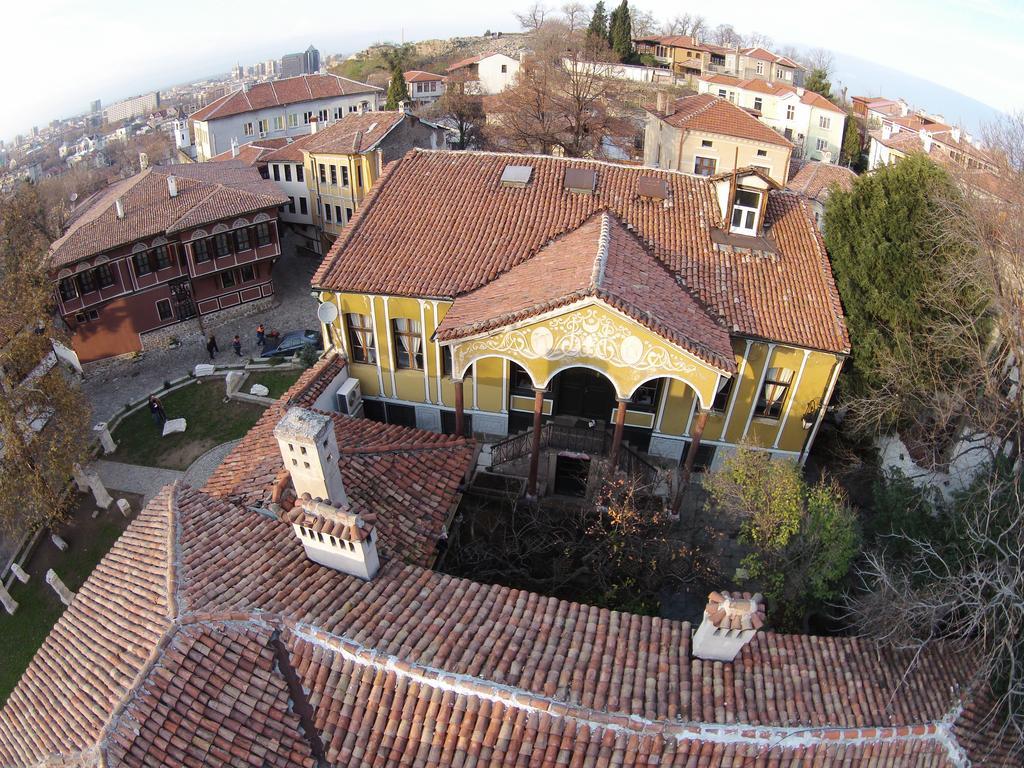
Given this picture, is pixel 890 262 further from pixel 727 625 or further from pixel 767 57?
pixel 767 57

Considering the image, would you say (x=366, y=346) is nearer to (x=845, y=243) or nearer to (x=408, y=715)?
(x=408, y=715)

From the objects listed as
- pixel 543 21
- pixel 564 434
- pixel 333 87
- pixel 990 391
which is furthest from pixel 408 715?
pixel 543 21

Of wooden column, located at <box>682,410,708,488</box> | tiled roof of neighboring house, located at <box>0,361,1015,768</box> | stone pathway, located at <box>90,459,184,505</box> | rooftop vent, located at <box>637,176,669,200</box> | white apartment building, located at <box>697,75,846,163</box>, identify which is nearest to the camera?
tiled roof of neighboring house, located at <box>0,361,1015,768</box>

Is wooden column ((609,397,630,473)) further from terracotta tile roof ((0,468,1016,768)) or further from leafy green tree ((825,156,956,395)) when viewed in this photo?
leafy green tree ((825,156,956,395))

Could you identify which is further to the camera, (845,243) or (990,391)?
(845,243)

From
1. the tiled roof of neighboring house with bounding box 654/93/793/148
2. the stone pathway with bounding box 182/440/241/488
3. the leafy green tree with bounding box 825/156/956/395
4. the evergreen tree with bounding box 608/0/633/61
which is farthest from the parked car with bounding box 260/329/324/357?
the evergreen tree with bounding box 608/0/633/61

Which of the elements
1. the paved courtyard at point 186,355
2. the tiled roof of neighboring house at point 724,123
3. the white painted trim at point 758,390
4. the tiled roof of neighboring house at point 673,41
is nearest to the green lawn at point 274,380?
the paved courtyard at point 186,355
